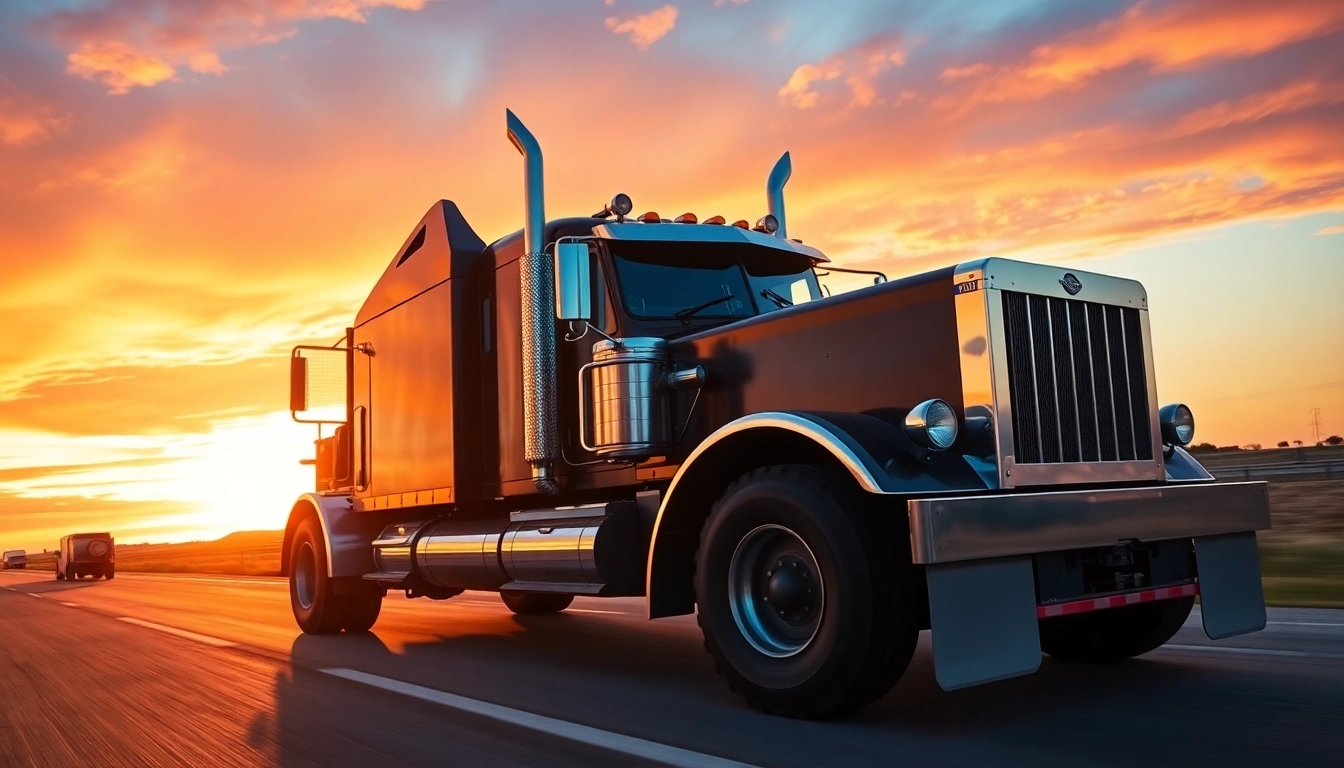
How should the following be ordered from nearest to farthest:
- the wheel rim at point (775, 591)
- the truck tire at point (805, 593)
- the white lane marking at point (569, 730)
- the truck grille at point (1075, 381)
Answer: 1. the white lane marking at point (569, 730)
2. the truck tire at point (805, 593)
3. the wheel rim at point (775, 591)
4. the truck grille at point (1075, 381)

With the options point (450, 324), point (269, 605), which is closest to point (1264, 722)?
point (450, 324)

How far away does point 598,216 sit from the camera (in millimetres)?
7734

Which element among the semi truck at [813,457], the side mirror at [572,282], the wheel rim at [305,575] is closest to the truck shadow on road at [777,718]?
the semi truck at [813,457]

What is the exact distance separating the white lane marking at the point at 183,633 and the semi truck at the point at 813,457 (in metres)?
2.79

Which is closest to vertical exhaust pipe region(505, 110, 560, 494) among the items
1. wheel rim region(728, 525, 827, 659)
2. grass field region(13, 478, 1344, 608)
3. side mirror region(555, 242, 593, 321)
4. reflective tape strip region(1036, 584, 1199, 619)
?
side mirror region(555, 242, 593, 321)

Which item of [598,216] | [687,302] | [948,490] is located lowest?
[948,490]

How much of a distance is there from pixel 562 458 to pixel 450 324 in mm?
1829

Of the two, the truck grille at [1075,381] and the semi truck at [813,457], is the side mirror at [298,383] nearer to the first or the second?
the semi truck at [813,457]

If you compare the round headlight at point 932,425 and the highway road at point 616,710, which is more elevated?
the round headlight at point 932,425

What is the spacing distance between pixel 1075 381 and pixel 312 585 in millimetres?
7843

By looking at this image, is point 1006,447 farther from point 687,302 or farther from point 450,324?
point 450,324

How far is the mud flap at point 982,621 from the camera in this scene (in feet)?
14.3

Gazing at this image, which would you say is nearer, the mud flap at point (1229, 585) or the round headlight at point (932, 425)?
the round headlight at point (932, 425)

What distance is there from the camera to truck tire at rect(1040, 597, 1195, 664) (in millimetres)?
6121
